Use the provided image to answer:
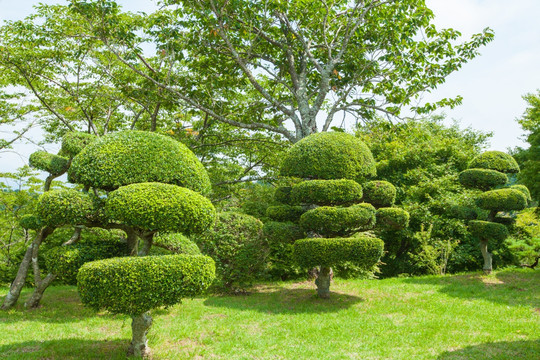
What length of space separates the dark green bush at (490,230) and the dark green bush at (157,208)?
8.50 m

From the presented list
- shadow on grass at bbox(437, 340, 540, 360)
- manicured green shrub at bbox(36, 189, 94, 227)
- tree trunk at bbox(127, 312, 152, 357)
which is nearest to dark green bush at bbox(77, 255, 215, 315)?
tree trunk at bbox(127, 312, 152, 357)

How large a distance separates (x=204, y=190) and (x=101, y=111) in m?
10.4

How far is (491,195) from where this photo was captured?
10469 mm

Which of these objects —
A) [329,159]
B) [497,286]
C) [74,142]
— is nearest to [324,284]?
[329,159]

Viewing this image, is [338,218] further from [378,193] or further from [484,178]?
[484,178]

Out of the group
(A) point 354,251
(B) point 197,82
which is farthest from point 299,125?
(A) point 354,251

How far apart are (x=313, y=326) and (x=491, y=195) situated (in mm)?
6848

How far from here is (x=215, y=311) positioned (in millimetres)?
8047

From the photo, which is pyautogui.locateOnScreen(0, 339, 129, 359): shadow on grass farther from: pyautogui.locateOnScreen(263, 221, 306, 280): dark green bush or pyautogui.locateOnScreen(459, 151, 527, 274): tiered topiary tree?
pyautogui.locateOnScreen(459, 151, 527, 274): tiered topiary tree

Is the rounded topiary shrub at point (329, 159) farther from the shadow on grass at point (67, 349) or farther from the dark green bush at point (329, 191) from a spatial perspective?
the shadow on grass at point (67, 349)

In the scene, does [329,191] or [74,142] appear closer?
[74,142]

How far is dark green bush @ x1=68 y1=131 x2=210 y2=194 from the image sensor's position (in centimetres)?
537

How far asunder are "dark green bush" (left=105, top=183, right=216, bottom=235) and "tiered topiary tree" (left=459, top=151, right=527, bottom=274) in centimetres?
866

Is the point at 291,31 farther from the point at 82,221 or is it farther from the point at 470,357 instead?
the point at 470,357
